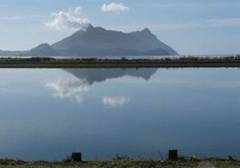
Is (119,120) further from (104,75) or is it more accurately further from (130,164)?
(104,75)

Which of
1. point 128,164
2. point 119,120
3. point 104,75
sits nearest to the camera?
point 128,164

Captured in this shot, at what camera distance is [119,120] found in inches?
561

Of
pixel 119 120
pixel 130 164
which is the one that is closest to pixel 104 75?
pixel 119 120

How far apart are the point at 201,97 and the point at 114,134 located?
28.6ft

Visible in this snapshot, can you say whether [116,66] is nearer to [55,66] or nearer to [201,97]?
[55,66]

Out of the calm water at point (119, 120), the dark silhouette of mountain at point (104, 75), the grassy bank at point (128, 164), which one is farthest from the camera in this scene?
the dark silhouette of mountain at point (104, 75)

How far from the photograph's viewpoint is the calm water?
10.5 meters

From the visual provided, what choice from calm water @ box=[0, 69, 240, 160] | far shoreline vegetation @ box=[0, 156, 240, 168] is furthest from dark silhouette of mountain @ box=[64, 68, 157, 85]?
far shoreline vegetation @ box=[0, 156, 240, 168]

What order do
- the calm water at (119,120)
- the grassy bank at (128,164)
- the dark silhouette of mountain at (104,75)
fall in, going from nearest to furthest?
1. the grassy bank at (128,164)
2. the calm water at (119,120)
3. the dark silhouette of mountain at (104,75)

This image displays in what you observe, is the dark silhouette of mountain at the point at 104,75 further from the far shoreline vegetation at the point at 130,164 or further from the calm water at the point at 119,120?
the far shoreline vegetation at the point at 130,164

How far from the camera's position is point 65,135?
11.9m

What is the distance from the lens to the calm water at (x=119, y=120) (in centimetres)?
1048

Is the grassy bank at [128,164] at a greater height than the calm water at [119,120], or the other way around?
the grassy bank at [128,164]

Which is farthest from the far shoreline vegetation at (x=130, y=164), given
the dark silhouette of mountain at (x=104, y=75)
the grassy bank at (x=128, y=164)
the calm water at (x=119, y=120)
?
the dark silhouette of mountain at (x=104, y=75)
